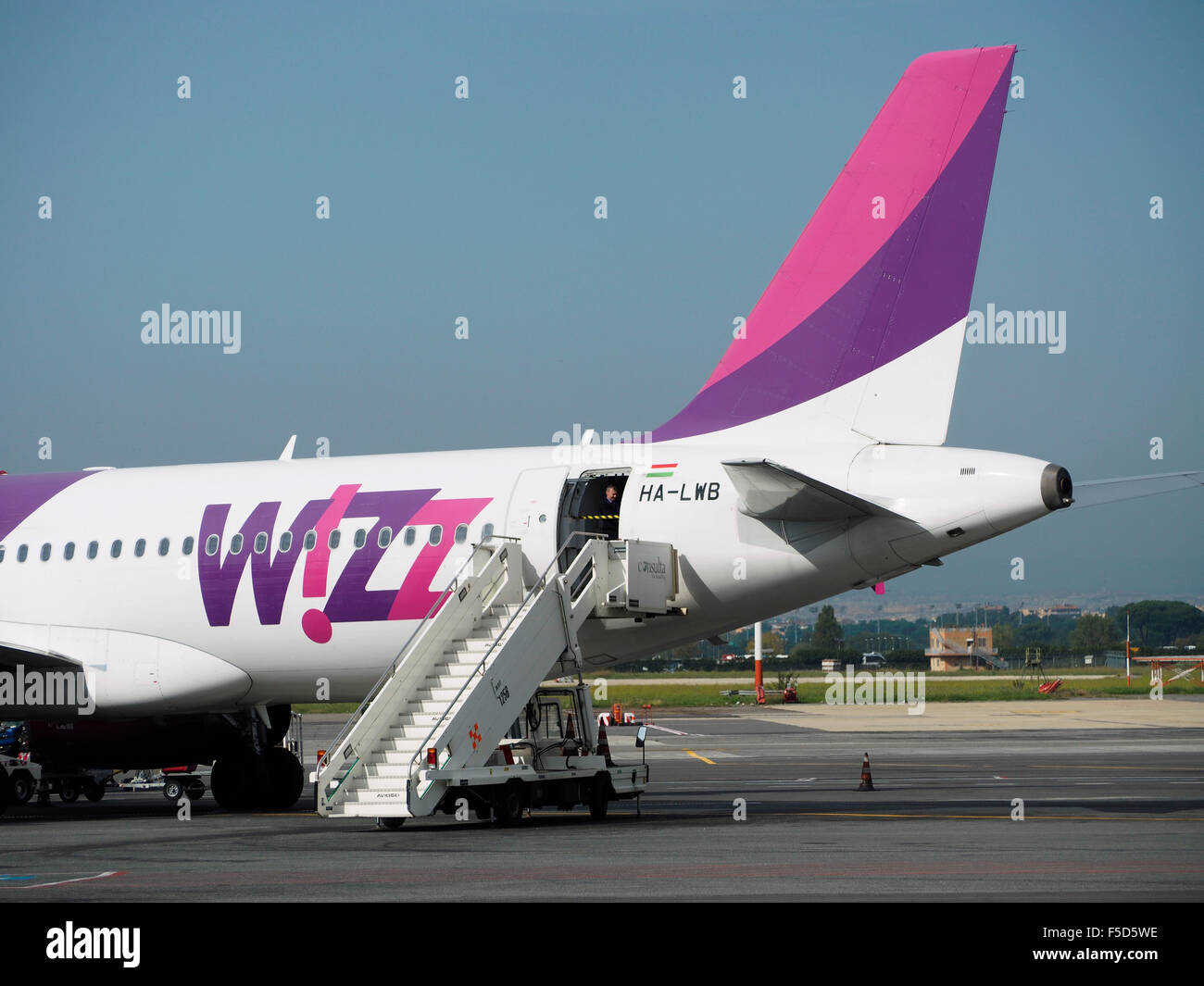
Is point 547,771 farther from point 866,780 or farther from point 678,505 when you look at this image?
point 866,780

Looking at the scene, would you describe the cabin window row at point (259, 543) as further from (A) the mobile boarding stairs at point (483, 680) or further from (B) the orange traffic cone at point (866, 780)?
(B) the orange traffic cone at point (866, 780)

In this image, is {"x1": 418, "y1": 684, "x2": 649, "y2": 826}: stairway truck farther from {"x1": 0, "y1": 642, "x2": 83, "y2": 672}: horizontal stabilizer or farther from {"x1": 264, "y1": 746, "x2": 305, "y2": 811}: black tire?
{"x1": 0, "y1": 642, "x2": 83, "y2": 672}: horizontal stabilizer

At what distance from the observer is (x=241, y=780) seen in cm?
2691

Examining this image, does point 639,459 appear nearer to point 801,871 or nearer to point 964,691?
point 801,871

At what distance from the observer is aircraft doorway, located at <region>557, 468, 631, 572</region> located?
875 inches

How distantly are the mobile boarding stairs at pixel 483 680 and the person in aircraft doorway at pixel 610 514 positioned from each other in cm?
44

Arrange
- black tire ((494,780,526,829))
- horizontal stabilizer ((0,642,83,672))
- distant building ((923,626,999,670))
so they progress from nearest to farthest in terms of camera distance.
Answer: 1. black tire ((494,780,526,829))
2. horizontal stabilizer ((0,642,83,672))
3. distant building ((923,626,999,670))

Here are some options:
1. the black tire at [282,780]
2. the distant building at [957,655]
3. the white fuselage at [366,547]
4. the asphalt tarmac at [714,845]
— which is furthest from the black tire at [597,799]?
the distant building at [957,655]

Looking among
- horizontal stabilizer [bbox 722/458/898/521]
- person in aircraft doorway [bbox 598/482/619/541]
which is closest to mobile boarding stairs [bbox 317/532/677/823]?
person in aircraft doorway [bbox 598/482/619/541]

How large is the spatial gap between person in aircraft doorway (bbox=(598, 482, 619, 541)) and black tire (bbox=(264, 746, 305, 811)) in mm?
8452

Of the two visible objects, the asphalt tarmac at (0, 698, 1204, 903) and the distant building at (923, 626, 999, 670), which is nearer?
the asphalt tarmac at (0, 698, 1204, 903)

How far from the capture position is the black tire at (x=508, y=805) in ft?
66.9
